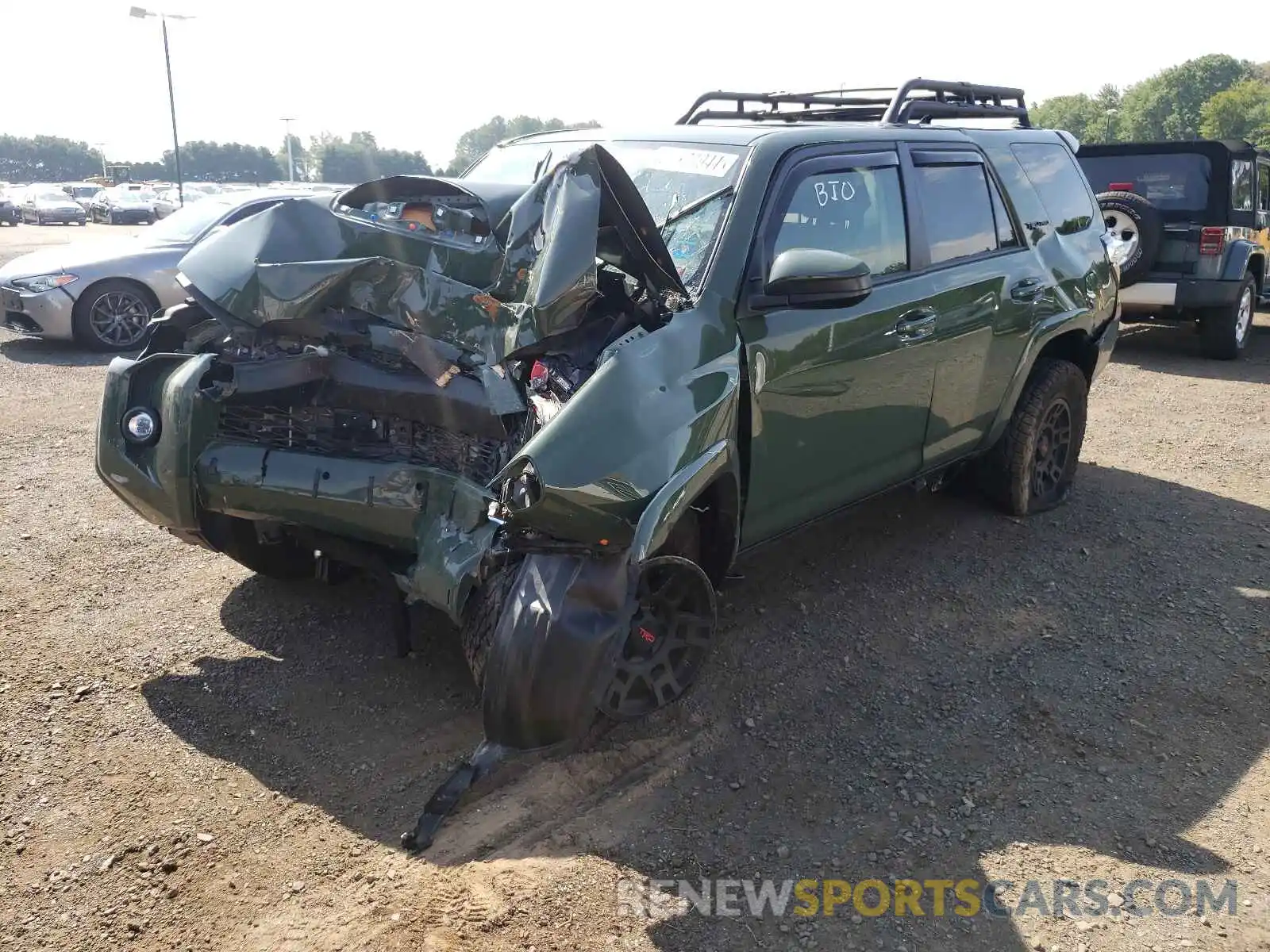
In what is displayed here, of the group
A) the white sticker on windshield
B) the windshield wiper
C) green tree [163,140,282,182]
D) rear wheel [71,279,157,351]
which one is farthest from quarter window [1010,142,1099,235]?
green tree [163,140,282,182]

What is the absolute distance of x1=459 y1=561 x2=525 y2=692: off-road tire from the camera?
9.57 ft

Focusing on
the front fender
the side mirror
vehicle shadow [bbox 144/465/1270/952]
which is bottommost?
vehicle shadow [bbox 144/465/1270/952]

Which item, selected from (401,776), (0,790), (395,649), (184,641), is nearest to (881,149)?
Answer: (395,649)

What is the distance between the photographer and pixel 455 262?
327cm

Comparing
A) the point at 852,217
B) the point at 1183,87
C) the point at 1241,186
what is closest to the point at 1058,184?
the point at 852,217

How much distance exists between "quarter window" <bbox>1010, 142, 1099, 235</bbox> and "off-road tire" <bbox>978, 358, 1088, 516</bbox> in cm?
73

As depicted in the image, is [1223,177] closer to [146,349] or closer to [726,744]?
[726,744]

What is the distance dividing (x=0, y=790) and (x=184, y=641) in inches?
37.2

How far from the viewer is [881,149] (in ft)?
13.2

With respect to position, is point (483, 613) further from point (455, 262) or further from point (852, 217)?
point (852, 217)

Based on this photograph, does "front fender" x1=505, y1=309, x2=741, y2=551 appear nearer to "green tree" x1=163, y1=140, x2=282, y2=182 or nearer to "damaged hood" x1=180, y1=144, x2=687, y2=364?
"damaged hood" x1=180, y1=144, x2=687, y2=364

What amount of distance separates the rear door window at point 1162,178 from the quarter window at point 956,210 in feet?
18.8

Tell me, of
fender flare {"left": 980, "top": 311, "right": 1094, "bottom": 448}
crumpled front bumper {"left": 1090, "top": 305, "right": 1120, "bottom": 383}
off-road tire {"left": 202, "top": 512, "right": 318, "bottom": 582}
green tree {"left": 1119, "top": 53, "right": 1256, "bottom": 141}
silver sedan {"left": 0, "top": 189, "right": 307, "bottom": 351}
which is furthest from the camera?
green tree {"left": 1119, "top": 53, "right": 1256, "bottom": 141}

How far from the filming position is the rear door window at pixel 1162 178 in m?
9.43
